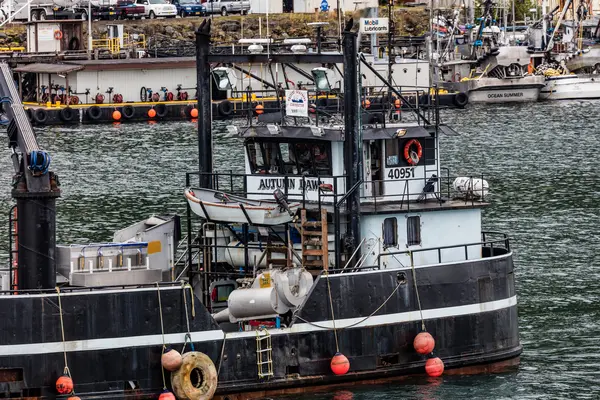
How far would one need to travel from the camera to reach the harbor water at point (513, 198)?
30.6 m

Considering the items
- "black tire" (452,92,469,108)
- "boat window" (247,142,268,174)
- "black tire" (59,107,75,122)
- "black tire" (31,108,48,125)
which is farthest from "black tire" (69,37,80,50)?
"boat window" (247,142,268,174)

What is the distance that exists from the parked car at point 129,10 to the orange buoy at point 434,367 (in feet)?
294

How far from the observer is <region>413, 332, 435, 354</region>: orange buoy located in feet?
93.4

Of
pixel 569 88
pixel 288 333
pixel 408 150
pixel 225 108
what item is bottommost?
pixel 288 333

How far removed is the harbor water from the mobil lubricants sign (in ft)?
26.0

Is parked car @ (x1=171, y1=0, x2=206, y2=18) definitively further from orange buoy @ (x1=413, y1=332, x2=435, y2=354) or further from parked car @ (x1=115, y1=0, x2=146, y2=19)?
orange buoy @ (x1=413, y1=332, x2=435, y2=354)

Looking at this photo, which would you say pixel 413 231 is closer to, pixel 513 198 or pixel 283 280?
pixel 283 280

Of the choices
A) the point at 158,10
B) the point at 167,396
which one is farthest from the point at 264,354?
the point at 158,10

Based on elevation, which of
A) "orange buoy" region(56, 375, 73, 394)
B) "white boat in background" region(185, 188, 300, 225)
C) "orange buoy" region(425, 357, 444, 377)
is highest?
"white boat in background" region(185, 188, 300, 225)

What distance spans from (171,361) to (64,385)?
1996 mm

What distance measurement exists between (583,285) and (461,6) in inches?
3700

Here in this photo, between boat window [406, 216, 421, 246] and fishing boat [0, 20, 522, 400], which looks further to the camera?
boat window [406, 216, 421, 246]

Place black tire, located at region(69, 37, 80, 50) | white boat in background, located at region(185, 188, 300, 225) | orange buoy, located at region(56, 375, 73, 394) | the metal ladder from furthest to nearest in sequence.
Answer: black tire, located at region(69, 37, 80, 50), white boat in background, located at region(185, 188, 300, 225), the metal ladder, orange buoy, located at region(56, 375, 73, 394)

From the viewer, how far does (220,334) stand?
27312 millimetres
